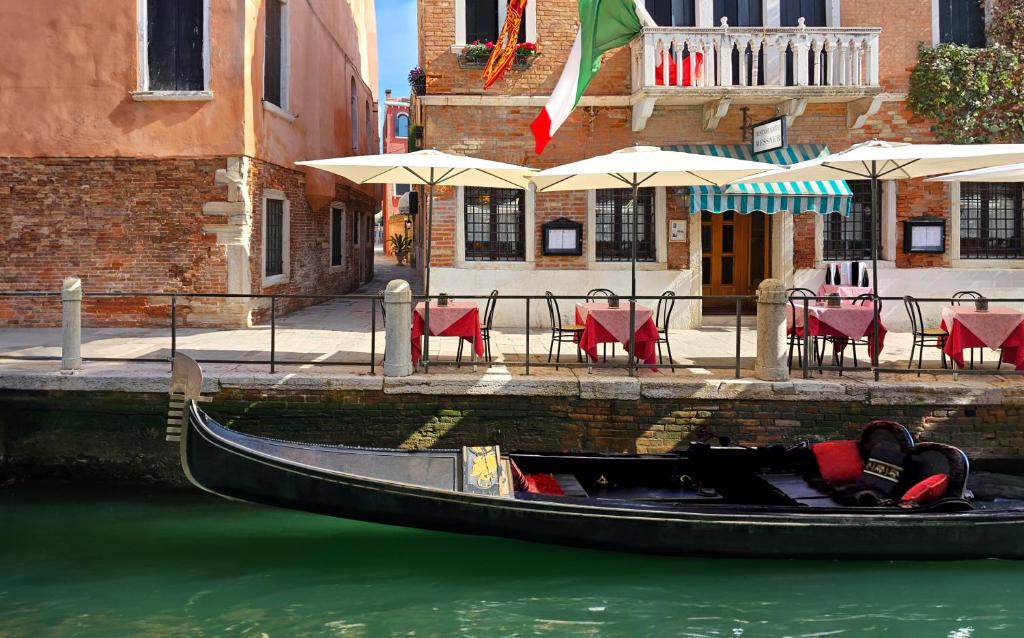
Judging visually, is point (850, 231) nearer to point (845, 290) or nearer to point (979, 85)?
point (979, 85)

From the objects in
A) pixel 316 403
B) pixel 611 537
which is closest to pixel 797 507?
pixel 611 537

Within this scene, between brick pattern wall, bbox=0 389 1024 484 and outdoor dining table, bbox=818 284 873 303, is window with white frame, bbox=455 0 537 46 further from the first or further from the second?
brick pattern wall, bbox=0 389 1024 484

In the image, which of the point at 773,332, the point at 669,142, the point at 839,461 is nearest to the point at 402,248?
the point at 669,142

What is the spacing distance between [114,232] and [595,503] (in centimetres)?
854

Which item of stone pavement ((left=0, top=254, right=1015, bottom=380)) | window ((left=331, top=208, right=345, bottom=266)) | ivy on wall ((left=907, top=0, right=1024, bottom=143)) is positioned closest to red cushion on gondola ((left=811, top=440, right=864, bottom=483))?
stone pavement ((left=0, top=254, right=1015, bottom=380))

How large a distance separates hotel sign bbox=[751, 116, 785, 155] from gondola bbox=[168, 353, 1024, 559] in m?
5.44

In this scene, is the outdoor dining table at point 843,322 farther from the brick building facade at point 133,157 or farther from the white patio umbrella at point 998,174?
the brick building facade at point 133,157

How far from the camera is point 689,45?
11.5 metres

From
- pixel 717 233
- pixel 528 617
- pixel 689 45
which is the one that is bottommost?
pixel 528 617

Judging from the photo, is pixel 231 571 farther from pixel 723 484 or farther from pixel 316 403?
pixel 723 484

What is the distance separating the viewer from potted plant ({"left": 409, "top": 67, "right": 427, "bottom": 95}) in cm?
1252

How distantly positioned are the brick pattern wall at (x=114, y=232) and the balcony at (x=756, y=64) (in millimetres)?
6051

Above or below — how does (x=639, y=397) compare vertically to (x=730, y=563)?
above

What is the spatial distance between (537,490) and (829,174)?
189 inches
